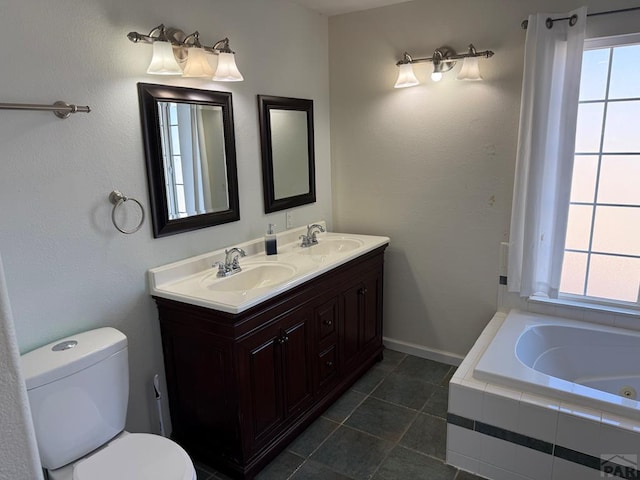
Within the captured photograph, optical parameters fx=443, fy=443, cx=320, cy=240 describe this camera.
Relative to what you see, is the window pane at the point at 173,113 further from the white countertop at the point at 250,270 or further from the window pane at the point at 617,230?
the window pane at the point at 617,230

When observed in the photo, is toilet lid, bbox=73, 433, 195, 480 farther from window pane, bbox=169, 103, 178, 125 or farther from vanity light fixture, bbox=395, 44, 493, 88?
vanity light fixture, bbox=395, 44, 493, 88

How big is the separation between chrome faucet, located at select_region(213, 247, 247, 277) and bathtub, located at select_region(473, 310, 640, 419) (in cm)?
133

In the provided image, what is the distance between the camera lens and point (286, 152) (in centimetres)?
297

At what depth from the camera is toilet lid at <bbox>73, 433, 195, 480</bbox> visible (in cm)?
157

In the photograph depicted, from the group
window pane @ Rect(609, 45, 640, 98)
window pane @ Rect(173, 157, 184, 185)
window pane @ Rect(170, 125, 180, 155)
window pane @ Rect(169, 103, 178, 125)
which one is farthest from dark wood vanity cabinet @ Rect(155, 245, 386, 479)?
window pane @ Rect(609, 45, 640, 98)

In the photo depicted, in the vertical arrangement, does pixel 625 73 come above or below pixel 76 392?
above

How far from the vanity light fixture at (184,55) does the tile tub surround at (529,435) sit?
1.90m

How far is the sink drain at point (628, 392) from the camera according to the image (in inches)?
94.7

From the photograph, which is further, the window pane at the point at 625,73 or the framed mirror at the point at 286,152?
the framed mirror at the point at 286,152

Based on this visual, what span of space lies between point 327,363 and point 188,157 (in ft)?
4.60

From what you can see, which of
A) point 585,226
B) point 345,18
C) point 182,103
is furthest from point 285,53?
point 585,226

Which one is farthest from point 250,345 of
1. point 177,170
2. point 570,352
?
point 570,352

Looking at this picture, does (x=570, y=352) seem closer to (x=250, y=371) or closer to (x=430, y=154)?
(x=430, y=154)

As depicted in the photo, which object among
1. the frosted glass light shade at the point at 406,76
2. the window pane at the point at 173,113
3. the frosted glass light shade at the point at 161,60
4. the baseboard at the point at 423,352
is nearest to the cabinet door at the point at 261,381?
the window pane at the point at 173,113
